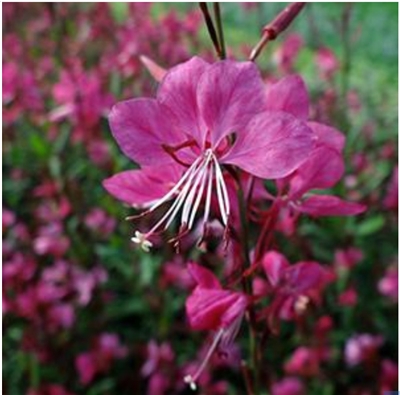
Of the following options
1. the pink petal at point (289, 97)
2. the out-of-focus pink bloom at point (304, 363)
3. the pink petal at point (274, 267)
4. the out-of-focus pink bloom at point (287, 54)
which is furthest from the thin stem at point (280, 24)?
the out-of-focus pink bloom at point (287, 54)

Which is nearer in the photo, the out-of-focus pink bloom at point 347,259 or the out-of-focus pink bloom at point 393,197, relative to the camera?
the out-of-focus pink bloom at point 347,259

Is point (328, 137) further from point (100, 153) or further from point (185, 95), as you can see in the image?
point (100, 153)

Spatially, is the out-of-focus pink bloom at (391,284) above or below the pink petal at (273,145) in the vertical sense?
below

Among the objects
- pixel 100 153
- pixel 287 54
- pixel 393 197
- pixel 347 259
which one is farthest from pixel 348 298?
pixel 287 54

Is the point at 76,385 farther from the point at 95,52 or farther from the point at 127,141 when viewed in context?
the point at 95,52

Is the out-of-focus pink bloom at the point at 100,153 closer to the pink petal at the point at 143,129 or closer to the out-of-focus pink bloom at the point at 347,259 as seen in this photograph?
the out-of-focus pink bloom at the point at 347,259

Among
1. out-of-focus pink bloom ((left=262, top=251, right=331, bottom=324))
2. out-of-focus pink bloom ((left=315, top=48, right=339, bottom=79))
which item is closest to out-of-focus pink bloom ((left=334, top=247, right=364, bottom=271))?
out-of-focus pink bloom ((left=315, top=48, right=339, bottom=79))
